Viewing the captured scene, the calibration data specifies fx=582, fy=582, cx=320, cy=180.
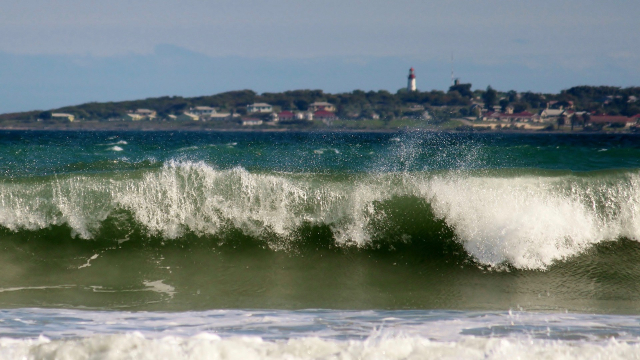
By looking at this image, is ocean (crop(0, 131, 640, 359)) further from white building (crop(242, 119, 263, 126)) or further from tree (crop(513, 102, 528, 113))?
white building (crop(242, 119, 263, 126))

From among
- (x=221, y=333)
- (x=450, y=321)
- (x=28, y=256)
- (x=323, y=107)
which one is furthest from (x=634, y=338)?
(x=323, y=107)

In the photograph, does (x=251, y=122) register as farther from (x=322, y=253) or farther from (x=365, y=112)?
(x=322, y=253)

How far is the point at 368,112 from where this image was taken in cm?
5953

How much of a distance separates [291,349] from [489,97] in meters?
54.8

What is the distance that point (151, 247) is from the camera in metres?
→ 8.02

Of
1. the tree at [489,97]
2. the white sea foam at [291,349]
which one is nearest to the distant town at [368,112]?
the tree at [489,97]

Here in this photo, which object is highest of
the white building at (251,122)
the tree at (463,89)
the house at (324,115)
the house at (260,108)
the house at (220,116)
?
the tree at (463,89)

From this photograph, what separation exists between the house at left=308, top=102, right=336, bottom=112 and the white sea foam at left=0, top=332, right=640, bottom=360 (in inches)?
2269

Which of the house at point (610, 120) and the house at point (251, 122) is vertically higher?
the house at point (610, 120)

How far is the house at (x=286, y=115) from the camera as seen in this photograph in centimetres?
6400

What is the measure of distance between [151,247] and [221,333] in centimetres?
369

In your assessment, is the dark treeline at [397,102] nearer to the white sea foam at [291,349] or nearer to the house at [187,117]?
the house at [187,117]

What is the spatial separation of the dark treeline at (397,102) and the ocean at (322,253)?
43.8 metres

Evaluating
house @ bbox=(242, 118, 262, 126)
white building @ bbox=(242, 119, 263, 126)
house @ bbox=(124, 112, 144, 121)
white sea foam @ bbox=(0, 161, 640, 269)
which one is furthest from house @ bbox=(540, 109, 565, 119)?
white sea foam @ bbox=(0, 161, 640, 269)
